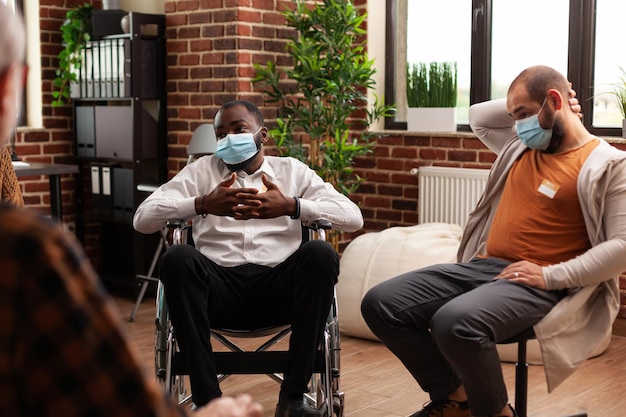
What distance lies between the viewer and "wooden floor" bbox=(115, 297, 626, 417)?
10.5 ft

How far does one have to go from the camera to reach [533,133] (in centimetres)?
265

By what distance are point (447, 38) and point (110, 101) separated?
2043mm

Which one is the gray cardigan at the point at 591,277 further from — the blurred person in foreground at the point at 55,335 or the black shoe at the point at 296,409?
the blurred person in foreground at the point at 55,335

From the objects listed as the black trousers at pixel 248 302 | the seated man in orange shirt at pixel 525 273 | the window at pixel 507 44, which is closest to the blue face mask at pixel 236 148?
the black trousers at pixel 248 302

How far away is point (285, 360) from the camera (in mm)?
2684

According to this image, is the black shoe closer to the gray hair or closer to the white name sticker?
the white name sticker

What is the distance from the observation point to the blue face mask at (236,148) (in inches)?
117

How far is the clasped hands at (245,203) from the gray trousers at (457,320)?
0.41m

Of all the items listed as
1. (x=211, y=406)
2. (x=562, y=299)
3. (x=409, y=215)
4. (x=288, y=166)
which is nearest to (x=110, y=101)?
(x=409, y=215)

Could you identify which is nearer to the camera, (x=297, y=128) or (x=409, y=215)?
(x=297, y=128)

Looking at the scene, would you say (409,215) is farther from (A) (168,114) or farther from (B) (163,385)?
(B) (163,385)

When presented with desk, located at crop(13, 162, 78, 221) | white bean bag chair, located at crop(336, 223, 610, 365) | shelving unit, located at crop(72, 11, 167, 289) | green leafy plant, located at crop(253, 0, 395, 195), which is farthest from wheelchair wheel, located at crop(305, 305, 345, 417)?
shelving unit, located at crop(72, 11, 167, 289)

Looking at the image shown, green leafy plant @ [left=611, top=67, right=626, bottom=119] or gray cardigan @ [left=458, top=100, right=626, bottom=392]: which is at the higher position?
green leafy plant @ [left=611, top=67, right=626, bottom=119]

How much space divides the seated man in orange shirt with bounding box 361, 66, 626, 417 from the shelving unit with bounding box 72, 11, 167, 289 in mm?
2452
